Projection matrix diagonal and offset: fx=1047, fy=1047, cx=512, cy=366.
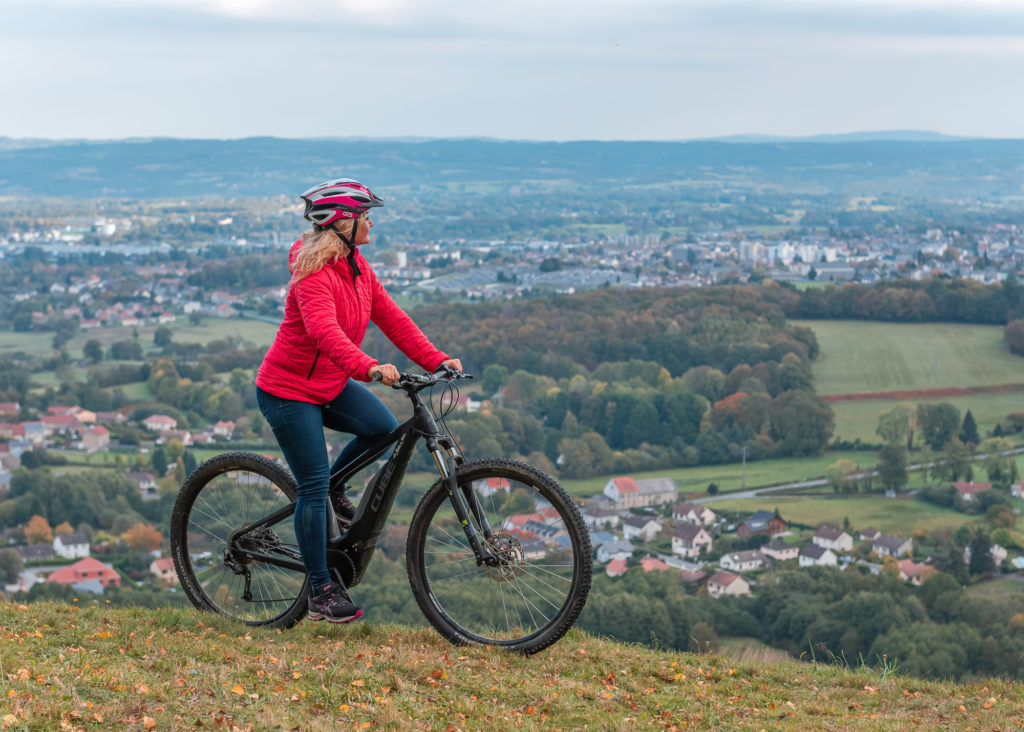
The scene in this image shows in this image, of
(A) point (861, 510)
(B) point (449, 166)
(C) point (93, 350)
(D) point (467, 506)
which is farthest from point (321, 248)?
(B) point (449, 166)

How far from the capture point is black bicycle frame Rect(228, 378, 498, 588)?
4.97 m

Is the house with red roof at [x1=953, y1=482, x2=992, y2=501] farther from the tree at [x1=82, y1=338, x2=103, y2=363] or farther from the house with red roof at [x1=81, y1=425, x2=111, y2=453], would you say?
the tree at [x1=82, y1=338, x2=103, y2=363]

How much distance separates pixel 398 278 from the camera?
96500mm

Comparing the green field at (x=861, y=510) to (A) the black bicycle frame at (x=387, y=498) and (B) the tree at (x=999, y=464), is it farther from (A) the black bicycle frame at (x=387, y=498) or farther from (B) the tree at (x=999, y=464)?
(A) the black bicycle frame at (x=387, y=498)

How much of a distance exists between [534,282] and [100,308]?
39894 mm

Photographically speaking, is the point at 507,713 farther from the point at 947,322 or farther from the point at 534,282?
the point at 534,282

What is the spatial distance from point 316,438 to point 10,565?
39599 mm

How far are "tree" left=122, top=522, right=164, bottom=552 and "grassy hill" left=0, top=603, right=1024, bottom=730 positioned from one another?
37.4 m

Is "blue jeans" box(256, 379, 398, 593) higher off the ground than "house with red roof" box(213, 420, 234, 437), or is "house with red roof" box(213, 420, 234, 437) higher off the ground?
"blue jeans" box(256, 379, 398, 593)

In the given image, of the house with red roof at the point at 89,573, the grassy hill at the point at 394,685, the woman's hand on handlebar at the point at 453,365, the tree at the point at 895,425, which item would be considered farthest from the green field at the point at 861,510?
the woman's hand on handlebar at the point at 453,365

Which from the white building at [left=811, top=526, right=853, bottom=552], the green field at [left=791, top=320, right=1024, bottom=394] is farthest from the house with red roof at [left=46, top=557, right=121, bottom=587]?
the green field at [left=791, top=320, right=1024, bottom=394]

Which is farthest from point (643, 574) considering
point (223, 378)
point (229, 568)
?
point (223, 378)

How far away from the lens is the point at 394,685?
4414 millimetres

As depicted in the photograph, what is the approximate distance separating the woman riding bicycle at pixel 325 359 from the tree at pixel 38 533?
42.8 metres
